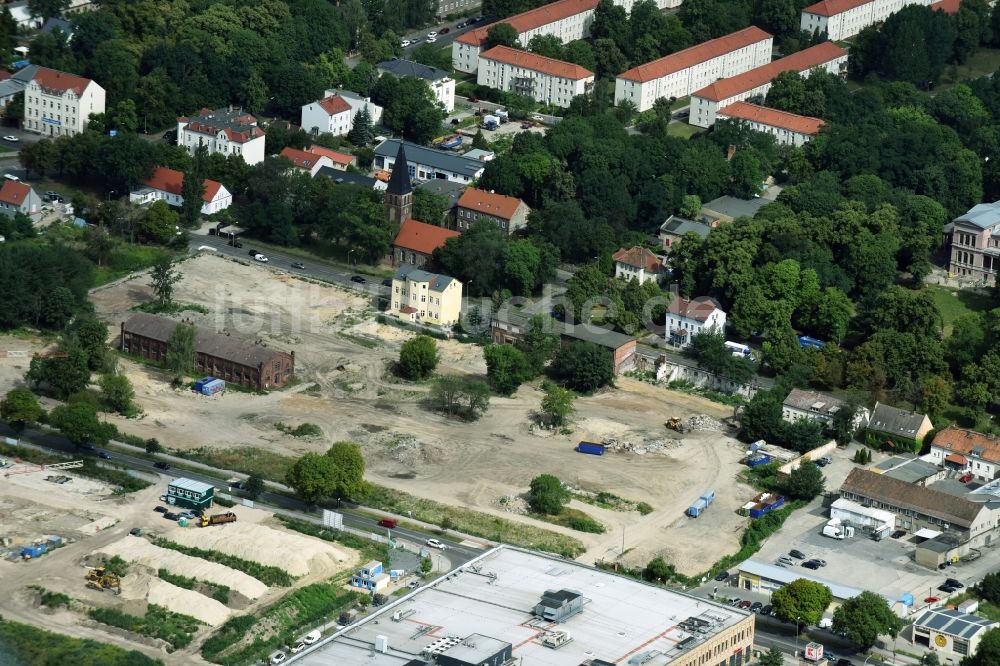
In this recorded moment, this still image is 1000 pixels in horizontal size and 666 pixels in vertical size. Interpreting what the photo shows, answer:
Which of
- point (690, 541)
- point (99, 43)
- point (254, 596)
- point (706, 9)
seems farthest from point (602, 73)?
point (254, 596)

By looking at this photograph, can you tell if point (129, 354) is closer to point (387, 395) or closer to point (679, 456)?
point (387, 395)

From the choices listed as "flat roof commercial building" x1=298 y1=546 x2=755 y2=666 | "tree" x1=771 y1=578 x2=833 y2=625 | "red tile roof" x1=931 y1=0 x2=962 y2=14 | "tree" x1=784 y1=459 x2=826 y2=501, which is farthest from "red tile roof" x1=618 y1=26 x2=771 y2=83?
"flat roof commercial building" x1=298 y1=546 x2=755 y2=666

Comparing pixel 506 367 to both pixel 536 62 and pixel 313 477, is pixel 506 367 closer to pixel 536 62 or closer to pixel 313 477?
pixel 313 477

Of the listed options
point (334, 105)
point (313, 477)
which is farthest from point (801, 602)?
point (334, 105)

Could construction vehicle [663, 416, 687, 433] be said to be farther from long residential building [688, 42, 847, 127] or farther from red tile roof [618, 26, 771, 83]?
red tile roof [618, 26, 771, 83]

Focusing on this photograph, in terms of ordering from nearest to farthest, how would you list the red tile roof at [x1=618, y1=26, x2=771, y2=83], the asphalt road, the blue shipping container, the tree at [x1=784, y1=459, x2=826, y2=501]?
the asphalt road < the blue shipping container < the tree at [x1=784, y1=459, x2=826, y2=501] < the red tile roof at [x1=618, y1=26, x2=771, y2=83]

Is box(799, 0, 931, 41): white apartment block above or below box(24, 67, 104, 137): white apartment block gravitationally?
above
